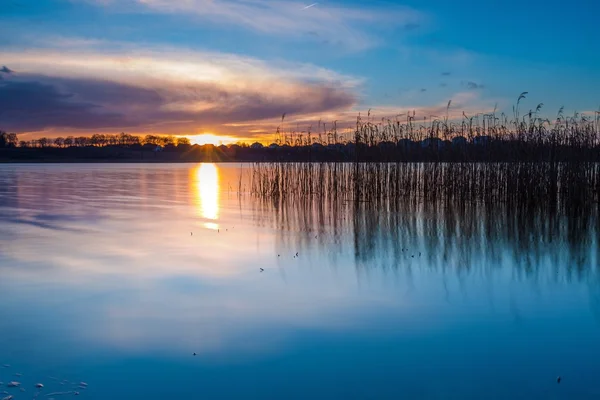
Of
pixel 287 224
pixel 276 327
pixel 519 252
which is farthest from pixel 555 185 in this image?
pixel 276 327

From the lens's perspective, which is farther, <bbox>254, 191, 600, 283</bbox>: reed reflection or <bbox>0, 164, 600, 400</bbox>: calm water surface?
<bbox>254, 191, 600, 283</bbox>: reed reflection

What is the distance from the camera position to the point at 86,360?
2953mm

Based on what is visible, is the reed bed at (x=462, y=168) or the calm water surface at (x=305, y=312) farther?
the reed bed at (x=462, y=168)

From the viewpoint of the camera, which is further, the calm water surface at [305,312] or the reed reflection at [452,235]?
the reed reflection at [452,235]

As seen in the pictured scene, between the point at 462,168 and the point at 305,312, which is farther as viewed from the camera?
the point at 462,168

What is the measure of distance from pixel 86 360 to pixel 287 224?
5848 mm

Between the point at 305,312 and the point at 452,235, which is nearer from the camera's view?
the point at 305,312

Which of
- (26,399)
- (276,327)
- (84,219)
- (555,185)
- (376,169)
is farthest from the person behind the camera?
(376,169)

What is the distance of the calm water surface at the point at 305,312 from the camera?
8.94 ft

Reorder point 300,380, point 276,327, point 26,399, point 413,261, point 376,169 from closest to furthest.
A: point 26,399 < point 300,380 < point 276,327 < point 413,261 < point 376,169

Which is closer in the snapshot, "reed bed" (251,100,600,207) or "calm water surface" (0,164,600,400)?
"calm water surface" (0,164,600,400)

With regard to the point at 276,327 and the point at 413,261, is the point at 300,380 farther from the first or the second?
the point at 413,261

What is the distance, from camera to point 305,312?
12.8ft

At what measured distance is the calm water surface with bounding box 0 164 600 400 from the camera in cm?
272
